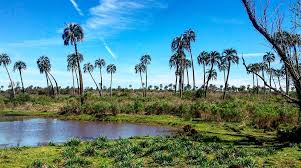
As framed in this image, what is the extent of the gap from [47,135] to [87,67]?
113 m

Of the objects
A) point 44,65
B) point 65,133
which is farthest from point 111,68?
point 65,133

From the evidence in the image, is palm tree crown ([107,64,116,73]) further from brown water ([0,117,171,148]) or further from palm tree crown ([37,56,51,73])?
brown water ([0,117,171,148])

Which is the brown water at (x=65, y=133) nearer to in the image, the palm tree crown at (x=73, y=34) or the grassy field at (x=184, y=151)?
the grassy field at (x=184, y=151)

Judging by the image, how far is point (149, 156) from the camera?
66.4ft

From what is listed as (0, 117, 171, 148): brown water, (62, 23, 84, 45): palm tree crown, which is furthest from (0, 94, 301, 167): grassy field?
(62, 23, 84, 45): palm tree crown

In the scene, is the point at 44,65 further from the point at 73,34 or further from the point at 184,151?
the point at 184,151

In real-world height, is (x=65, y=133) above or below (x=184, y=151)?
below

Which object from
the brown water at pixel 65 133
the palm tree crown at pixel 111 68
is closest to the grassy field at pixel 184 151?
the brown water at pixel 65 133

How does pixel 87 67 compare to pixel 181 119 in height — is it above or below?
above

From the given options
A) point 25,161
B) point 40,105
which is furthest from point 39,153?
point 40,105

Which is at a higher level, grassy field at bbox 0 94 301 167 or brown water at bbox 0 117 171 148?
grassy field at bbox 0 94 301 167

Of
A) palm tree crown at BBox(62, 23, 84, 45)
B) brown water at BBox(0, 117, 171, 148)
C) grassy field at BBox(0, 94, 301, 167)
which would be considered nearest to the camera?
grassy field at BBox(0, 94, 301, 167)

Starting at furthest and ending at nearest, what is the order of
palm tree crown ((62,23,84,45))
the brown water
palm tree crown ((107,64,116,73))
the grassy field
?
palm tree crown ((107,64,116,73))
palm tree crown ((62,23,84,45))
the brown water
the grassy field

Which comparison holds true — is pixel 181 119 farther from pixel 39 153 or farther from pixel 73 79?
pixel 73 79
